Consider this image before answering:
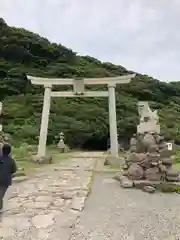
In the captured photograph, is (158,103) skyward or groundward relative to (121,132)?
skyward

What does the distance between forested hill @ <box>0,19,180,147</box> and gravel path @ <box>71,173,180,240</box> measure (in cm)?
1402

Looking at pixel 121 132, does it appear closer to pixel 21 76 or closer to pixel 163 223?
pixel 21 76

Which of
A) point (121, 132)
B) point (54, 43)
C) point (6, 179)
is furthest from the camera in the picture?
point (54, 43)

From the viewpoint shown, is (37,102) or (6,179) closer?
(6,179)

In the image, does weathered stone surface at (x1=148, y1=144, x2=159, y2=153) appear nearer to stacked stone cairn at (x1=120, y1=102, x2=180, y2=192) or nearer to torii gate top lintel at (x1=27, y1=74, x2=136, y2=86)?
stacked stone cairn at (x1=120, y1=102, x2=180, y2=192)

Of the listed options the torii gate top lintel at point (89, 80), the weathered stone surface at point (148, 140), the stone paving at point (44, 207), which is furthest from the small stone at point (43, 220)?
the torii gate top lintel at point (89, 80)

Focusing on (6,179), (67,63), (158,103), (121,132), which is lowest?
(6,179)

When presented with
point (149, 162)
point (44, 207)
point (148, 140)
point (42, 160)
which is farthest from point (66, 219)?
point (42, 160)

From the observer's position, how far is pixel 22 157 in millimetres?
14156

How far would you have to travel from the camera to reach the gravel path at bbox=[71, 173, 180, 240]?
13.9ft

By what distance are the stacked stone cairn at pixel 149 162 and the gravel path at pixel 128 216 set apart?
519 mm

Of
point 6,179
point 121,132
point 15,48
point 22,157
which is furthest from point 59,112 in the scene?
point 6,179

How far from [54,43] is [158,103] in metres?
14.1

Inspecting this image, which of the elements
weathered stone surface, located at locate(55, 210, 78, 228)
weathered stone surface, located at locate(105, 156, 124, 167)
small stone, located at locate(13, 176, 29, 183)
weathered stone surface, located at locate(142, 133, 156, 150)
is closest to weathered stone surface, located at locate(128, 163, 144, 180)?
weathered stone surface, located at locate(142, 133, 156, 150)
